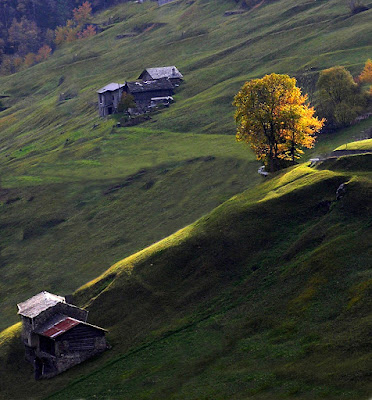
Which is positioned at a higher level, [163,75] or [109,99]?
[163,75]

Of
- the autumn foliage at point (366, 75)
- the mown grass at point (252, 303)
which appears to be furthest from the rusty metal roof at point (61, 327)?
the autumn foliage at point (366, 75)

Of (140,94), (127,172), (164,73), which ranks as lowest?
(127,172)

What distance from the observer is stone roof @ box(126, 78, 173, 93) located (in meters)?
180

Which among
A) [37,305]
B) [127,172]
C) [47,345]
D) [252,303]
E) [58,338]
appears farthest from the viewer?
[127,172]

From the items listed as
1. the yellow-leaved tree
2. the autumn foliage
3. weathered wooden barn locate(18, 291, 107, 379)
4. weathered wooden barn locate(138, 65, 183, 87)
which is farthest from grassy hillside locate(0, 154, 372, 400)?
weathered wooden barn locate(138, 65, 183, 87)

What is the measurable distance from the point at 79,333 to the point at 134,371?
9437mm

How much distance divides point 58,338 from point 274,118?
1873 inches

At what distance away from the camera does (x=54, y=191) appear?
465 feet

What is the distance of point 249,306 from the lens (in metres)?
68.2

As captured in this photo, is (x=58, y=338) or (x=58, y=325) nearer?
(x=58, y=338)

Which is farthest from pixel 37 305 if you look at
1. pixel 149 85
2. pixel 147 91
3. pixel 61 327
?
pixel 149 85

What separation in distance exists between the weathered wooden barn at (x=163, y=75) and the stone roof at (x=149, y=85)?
4339 millimetres

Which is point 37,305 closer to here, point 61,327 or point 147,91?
point 61,327

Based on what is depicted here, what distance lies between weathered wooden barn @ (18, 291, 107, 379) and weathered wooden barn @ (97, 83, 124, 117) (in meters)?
113
